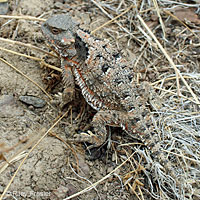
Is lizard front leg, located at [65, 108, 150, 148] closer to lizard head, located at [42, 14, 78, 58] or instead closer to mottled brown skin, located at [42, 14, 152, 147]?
mottled brown skin, located at [42, 14, 152, 147]

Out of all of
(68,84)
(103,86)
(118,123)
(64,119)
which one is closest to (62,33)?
(68,84)

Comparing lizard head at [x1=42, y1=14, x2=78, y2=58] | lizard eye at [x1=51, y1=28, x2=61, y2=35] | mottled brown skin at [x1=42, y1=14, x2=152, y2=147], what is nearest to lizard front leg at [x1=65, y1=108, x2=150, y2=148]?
mottled brown skin at [x1=42, y1=14, x2=152, y2=147]

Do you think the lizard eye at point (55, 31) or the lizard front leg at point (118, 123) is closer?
the lizard front leg at point (118, 123)

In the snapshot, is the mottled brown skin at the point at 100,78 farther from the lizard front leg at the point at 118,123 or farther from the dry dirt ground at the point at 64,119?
the dry dirt ground at the point at 64,119

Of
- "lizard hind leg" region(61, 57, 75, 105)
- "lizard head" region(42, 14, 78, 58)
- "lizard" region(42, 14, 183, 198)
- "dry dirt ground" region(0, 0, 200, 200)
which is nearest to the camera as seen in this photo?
"dry dirt ground" region(0, 0, 200, 200)

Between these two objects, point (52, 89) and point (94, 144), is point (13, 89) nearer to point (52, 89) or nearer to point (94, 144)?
point (52, 89)

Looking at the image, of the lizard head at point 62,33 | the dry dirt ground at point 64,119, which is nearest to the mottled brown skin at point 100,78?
the lizard head at point 62,33
